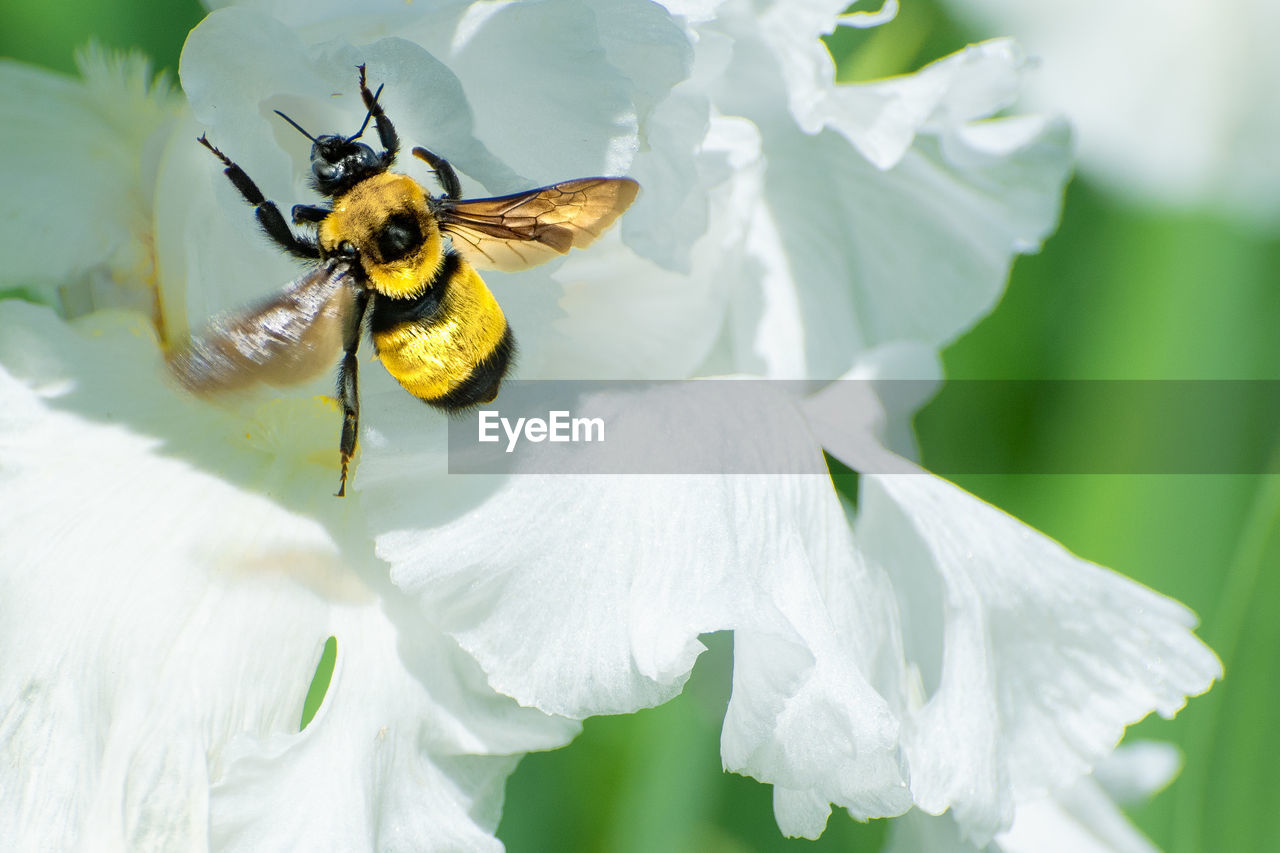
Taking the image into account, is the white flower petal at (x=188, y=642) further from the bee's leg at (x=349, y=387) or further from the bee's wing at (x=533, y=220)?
the bee's wing at (x=533, y=220)

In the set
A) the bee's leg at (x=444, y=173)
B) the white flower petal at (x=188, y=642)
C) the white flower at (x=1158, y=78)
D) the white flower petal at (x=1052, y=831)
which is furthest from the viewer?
the white flower at (x=1158, y=78)

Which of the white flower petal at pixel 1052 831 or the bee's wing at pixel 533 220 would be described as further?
the white flower petal at pixel 1052 831

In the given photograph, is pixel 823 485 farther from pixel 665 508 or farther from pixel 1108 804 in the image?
pixel 1108 804

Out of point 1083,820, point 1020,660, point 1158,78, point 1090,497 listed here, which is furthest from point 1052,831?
point 1158,78

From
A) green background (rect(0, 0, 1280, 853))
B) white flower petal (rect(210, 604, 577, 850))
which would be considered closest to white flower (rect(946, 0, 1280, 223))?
green background (rect(0, 0, 1280, 853))

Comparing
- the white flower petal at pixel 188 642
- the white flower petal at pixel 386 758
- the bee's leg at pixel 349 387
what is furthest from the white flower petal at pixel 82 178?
the white flower petal at pixel 386 758
